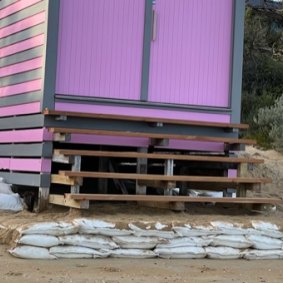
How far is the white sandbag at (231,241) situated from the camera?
7.70 meters

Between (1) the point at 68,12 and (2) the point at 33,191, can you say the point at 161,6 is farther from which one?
(2) the point at 33,191

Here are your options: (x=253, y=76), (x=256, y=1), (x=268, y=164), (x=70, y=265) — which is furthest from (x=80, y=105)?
(x=256, y=1)

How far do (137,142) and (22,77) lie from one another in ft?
6.71

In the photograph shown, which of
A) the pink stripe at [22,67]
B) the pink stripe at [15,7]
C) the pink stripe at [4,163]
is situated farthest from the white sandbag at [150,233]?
the pink stripe at [15,7]

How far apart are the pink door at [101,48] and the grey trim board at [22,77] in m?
0.31

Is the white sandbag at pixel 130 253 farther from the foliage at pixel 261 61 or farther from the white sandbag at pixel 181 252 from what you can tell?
the foliage at pixel 261 61

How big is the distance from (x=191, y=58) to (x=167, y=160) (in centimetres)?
207

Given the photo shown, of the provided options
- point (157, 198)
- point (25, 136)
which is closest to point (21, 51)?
point (25, 136)

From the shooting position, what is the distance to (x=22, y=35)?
962 cm

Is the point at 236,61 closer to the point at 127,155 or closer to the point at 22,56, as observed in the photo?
the point at 127,155

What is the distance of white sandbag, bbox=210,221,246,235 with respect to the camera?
7766 millimetres

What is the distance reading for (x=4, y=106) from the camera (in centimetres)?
1003

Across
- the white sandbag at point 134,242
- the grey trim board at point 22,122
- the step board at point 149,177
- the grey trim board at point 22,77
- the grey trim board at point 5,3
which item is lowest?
the white sandbag at point 134,242

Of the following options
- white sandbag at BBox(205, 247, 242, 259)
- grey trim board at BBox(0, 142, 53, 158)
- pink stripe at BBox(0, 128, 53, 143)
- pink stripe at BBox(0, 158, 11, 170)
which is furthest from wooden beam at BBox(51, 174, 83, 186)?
white sandbag at BBox(205, 247, 242, 259)
